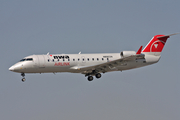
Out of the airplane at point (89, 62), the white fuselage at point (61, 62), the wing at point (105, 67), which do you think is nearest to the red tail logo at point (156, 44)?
the airplane at point (89, 62)

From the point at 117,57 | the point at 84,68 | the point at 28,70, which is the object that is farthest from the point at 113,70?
the point at 28,70

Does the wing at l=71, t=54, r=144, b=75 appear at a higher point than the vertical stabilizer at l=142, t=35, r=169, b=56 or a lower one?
lower

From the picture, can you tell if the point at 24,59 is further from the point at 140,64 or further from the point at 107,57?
the point at 140,64

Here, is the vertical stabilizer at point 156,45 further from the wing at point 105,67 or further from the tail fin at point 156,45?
the wing at point 105,67

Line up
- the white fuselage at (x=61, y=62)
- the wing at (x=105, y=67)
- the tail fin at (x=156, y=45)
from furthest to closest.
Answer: the tail fin at (x=156, y=45) → the wing at (x=105, y=67) → the white fuselage at (x=61, y=62)

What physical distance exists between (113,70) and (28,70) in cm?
1344

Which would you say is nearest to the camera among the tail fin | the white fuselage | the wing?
the white fuselage

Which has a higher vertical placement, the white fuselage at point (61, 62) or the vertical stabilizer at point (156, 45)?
the vertical stabilizer at point (156, 45)

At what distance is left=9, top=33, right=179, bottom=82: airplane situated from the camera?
4716 centimetres

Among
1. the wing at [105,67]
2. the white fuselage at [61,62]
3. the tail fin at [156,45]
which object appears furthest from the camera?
the tail fin at [156,45]

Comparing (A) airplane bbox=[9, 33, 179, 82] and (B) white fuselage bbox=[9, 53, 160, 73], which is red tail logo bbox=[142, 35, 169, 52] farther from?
(B) white fuselage bbox=[9, 53, 160, 73]

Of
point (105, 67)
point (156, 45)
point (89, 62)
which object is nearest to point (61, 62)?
point (89, 62)

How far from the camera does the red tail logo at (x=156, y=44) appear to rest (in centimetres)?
5222

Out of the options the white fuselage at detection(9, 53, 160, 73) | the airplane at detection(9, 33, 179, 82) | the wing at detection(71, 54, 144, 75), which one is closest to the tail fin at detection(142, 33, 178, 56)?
the airplane at detection(9, 33, 179, 82)
